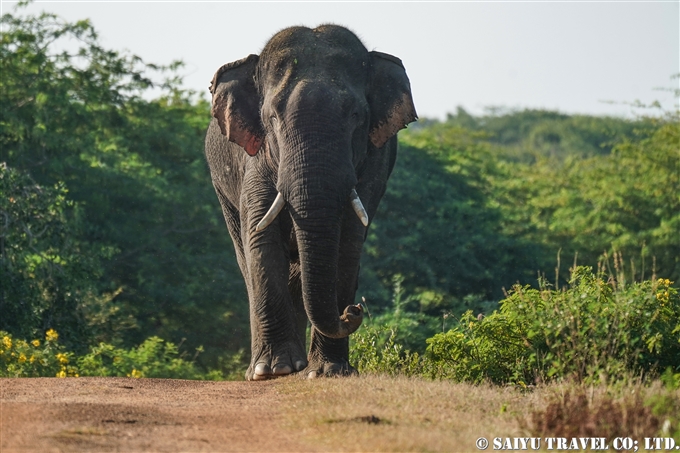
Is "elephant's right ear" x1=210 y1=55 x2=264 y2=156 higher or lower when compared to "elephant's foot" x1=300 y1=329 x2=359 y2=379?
higher

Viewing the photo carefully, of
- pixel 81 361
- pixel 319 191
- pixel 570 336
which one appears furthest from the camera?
pixel 81 361

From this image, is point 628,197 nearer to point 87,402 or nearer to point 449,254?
point 449,254

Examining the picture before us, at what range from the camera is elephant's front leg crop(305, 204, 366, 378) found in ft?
34.0

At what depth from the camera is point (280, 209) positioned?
999 cm

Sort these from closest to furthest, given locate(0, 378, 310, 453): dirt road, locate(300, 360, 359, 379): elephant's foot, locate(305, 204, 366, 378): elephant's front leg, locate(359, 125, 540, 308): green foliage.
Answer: locate(0, 378, 310, 453): dirt road < locate(300, 360, 359, 379): elephant's foot < locate(305, 204, 366, 378): elephant's front leg < locate(359, 125, 540, 308): green foliage

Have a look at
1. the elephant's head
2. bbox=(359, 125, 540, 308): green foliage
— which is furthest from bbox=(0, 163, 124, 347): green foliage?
bbox=(359, 125, 540, 308): green foliage

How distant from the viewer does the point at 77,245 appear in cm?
1900

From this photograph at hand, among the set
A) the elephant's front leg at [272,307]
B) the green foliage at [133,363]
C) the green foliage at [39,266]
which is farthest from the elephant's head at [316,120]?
the green foliage at [39,266]

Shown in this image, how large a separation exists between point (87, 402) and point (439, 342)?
343 centimetres

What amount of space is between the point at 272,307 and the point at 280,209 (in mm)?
821

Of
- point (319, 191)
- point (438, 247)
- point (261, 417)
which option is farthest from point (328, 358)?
point (438, 247)

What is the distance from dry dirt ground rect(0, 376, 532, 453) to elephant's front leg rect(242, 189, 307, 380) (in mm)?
822

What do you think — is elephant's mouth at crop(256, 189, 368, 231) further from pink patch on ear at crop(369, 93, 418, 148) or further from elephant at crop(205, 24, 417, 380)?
pink patch on ear at crop(369, 93, 418, 148)

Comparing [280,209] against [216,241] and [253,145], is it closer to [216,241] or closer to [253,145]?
[253,145]
